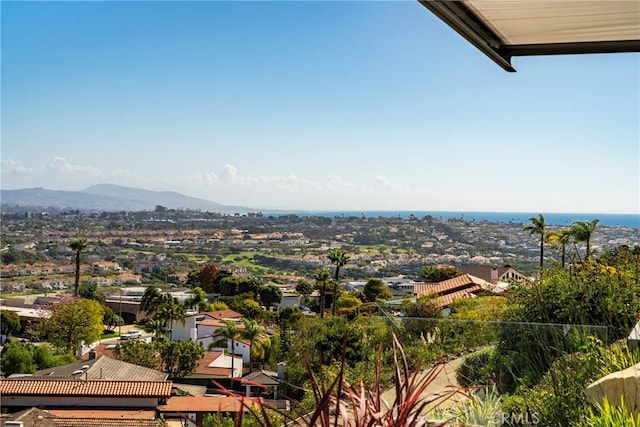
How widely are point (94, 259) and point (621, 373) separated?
9743cm

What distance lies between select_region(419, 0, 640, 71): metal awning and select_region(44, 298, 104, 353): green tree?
31850 millimetres

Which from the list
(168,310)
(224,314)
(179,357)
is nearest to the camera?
(179,357)

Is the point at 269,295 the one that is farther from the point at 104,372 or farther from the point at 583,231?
the point at 583,231

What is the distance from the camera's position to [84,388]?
18.4 m

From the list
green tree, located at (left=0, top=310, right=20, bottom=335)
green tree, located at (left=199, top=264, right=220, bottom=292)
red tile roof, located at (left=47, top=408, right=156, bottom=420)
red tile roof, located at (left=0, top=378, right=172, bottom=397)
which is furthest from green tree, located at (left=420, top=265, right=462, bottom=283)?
green tree, located at (left=0, top=310, right=20, bottom=335)

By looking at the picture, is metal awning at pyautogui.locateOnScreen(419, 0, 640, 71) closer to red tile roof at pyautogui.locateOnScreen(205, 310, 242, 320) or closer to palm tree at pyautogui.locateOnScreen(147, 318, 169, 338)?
palm tree at pyautogui.locateOnScreen(147, 318, 169, 338)

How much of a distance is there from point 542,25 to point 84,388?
19.1 metres

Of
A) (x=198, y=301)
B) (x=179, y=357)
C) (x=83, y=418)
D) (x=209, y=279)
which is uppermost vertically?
(x=83, y=418)

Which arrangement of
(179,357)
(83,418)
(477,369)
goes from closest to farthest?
(477,369)
(83,418)
(179,357)

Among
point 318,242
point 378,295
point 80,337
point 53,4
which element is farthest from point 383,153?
point 80,337

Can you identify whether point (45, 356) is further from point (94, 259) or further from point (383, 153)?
point (383, 153)

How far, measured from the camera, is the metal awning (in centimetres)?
162

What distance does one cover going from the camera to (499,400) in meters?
2.65

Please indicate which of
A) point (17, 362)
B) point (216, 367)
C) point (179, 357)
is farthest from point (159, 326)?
point (17, 362)
